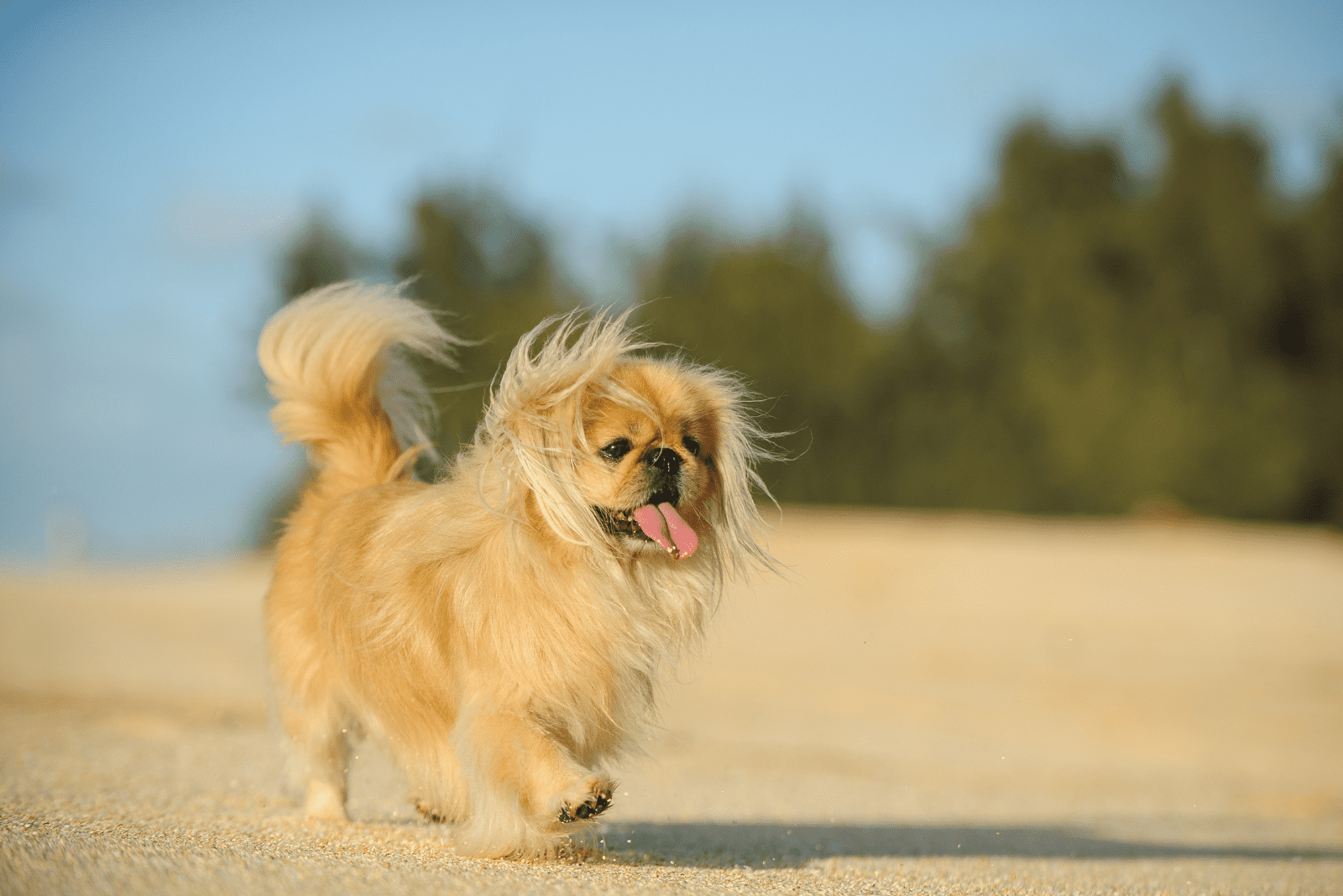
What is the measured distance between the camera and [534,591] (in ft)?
13.7

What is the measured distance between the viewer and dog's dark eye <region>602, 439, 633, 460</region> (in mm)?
4270

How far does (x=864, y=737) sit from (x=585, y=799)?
8.28 metres

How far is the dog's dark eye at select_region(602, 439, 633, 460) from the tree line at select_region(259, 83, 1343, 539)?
2143 centimetres

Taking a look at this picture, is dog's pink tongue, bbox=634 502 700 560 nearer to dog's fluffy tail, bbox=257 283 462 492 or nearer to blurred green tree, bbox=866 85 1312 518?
dog's fluffy tail, bbox=257 283 462 492

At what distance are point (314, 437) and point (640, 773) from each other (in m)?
3.44

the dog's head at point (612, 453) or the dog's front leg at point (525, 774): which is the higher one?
the dog's head at point (612, 453)

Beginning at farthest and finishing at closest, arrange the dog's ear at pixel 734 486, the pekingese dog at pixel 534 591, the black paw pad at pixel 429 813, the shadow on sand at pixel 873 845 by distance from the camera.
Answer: the black paw pad at pixel 429 813 < the shadow on sand at pixel 873 845 < the dog's ear at pixel 734 486 < the pekingese dog at pixel 534 591

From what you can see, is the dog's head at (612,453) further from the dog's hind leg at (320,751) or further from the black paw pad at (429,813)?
the black paw pad at (429,813)

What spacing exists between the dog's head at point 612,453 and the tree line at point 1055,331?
21103mm

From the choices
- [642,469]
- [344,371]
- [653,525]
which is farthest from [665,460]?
[344,371]

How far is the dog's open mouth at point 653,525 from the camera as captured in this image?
13.9ft

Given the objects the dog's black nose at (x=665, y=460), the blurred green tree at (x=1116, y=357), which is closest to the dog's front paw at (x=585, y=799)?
the dog's black nose at (x=665, y=460)

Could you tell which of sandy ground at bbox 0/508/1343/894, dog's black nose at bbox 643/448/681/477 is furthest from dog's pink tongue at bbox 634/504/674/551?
sandy ground at bbox 0/508/1343/894

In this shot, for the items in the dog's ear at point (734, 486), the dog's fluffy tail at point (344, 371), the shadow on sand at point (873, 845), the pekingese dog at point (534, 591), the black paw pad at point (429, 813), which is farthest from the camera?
the dog's fluffy tail at point (344, 371)
